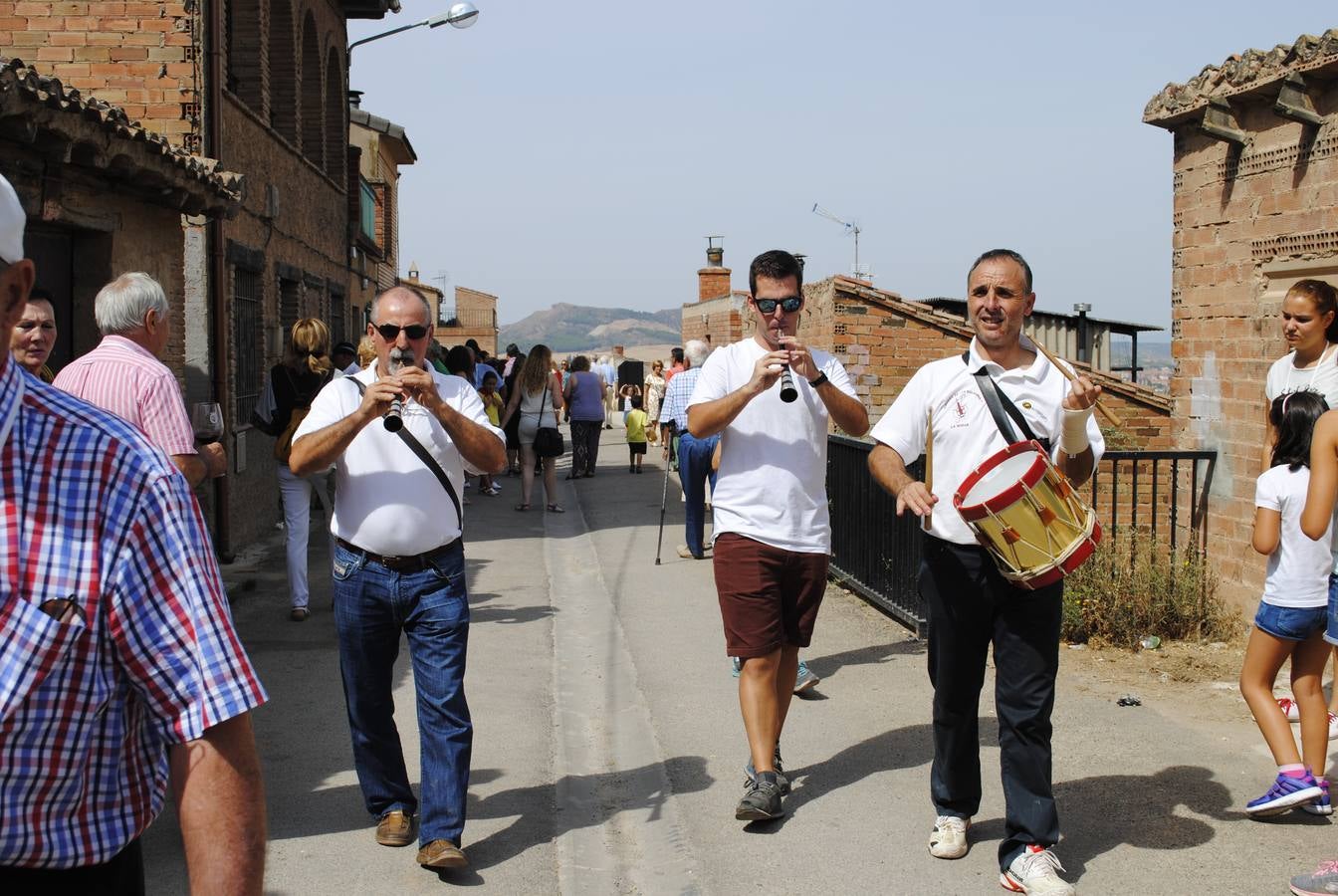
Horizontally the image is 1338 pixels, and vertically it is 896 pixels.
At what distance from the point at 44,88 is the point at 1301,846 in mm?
6386

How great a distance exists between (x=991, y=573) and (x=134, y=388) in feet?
10.0

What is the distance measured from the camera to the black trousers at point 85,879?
1.79 meters

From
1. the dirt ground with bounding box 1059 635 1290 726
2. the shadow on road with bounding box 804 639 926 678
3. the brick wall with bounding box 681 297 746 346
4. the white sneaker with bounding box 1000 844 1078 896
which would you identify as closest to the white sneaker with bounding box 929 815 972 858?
the white sneaker with bounding box 1000 844 1078 896

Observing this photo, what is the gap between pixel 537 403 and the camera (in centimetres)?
1513

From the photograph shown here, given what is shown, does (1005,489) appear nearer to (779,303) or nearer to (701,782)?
(779,303)

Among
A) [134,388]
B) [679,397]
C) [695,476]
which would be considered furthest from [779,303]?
[679,397]

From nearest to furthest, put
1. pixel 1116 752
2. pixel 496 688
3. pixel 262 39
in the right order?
pixel 1116 752 < pixel 496 688 < pixel 262 39

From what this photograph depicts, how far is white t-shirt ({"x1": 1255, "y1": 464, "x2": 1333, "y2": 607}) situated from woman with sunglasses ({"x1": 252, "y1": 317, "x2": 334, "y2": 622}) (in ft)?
19.2

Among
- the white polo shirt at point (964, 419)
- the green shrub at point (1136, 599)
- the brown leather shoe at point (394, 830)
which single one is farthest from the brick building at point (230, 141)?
the green shrub at point (1136, 599)

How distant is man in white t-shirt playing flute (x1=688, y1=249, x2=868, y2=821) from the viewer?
5.15 m

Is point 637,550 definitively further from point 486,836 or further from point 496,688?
point 486,836

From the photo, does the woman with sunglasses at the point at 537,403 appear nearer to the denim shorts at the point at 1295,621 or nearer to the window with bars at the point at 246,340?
the window with bars at the point at 246,340

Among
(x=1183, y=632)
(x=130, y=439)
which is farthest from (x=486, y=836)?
(x=1183, y=632)

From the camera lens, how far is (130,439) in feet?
5.85
